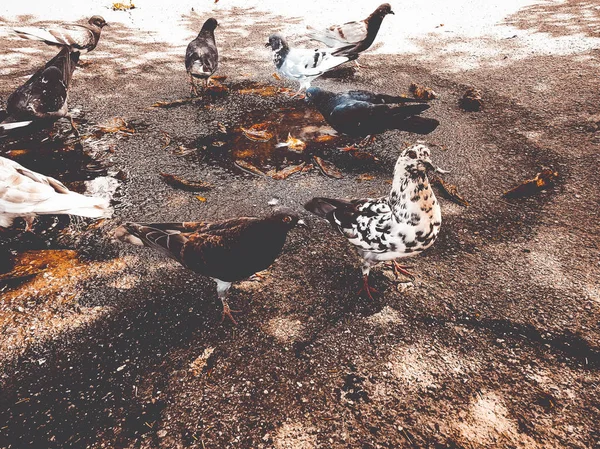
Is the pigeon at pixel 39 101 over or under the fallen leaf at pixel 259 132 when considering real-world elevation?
over

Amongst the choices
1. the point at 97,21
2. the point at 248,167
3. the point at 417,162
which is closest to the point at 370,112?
the point at 248,167

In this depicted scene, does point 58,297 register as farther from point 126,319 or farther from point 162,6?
point 162,6

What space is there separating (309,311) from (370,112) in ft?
7.40

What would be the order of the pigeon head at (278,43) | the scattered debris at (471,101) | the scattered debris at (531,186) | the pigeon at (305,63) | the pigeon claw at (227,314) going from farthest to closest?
the pigeon head at (278,43) → the pigeon at (305,63) → the scattered debris at (471,101) → the scattered debris at (531,186) → the pigeon claw at (227,314)

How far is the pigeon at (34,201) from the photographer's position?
8.77 ft

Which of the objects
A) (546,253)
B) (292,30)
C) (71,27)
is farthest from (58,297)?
(292,30)

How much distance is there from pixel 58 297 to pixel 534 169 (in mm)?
4376

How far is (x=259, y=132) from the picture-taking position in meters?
4.51

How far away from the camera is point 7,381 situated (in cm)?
209

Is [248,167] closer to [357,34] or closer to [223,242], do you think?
[223,242]

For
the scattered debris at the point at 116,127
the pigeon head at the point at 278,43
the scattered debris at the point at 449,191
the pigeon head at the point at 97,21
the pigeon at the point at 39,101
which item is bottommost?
the scattered debris at the point at 449,191

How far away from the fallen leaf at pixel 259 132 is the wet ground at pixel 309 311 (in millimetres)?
35

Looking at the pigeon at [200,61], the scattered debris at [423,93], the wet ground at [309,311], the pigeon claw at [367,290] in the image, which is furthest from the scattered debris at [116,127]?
the scattered debris at [423,93]

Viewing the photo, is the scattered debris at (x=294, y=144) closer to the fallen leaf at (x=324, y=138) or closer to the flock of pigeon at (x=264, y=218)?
the fallen leaf at (x=324, y=138)
